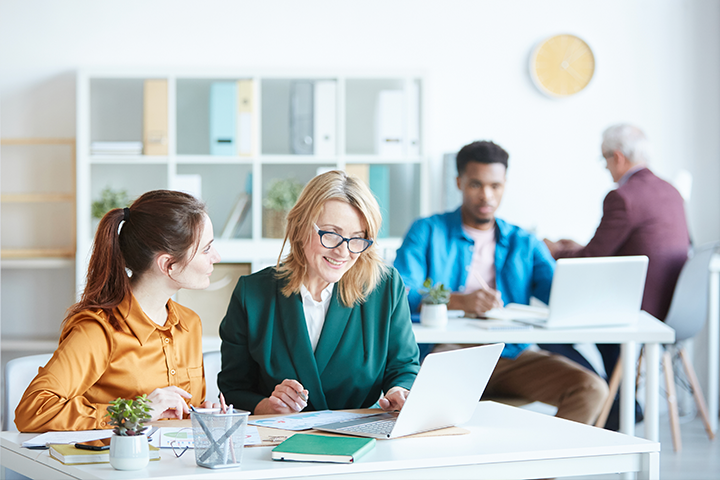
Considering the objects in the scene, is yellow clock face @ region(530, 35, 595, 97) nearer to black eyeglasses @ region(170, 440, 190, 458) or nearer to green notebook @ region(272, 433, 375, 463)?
green notebook @ region(272, 433, 375, 463)

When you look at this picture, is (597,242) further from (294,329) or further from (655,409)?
(294,329)

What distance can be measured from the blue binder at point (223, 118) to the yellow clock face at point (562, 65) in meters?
1.64

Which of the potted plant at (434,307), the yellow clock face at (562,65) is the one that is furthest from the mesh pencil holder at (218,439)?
the yellow clock face at (562,65)

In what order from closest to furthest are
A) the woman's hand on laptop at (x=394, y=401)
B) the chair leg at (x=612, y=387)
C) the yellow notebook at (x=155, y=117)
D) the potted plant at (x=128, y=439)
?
the potted plant at (x=128, y=439)
the woman's hand on laptop at (x=394, y=401)
the chair leg at (x=612, y=387)
the yellow notebook at (x=155, y=117)

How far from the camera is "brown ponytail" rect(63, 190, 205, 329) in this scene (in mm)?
1472

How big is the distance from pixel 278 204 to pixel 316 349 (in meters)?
2.02

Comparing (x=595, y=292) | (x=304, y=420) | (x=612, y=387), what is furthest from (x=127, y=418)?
(x=612, y=387)

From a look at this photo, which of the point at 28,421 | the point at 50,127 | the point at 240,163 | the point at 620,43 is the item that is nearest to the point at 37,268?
the point at 50,127

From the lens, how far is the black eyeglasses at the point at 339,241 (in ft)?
5.46

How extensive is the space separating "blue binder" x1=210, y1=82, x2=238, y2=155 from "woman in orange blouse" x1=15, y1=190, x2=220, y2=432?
6.73 ft

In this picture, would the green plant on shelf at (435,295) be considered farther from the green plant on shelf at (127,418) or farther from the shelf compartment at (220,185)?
the shelf compartment at (220,185)

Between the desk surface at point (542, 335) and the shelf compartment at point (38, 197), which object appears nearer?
the desk surface at point (542, 335)

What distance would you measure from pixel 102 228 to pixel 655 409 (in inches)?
70.1

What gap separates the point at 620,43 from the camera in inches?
158
